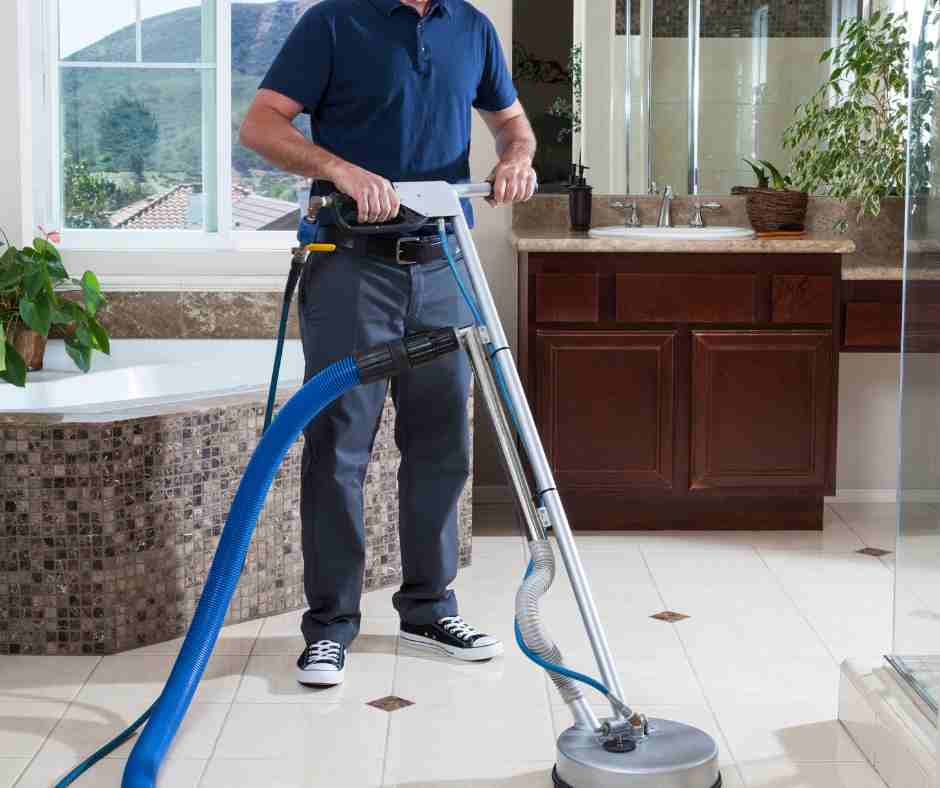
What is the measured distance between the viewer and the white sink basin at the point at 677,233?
3824mm

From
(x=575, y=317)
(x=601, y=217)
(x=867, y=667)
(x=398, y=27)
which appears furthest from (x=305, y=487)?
(x=601, y=217)

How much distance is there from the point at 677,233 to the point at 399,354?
1964 mm

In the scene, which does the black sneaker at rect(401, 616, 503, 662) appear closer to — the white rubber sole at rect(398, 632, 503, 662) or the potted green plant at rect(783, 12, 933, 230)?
the white rubber sole at rect(398, 632, 503, 662)

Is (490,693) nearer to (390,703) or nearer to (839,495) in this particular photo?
(390,703)

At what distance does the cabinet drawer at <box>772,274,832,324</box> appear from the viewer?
3.83 meters

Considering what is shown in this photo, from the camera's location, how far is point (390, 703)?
259 centimetres

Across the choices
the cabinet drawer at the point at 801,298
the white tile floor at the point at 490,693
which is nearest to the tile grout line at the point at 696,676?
the white tile floor at the point at 490,693

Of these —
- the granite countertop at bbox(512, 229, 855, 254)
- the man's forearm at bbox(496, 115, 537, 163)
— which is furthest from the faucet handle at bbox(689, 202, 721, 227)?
the man's forearm at bbox(496, 115, 537, 163)

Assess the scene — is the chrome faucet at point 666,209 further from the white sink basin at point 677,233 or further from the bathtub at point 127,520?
the bathtub at point 127,520

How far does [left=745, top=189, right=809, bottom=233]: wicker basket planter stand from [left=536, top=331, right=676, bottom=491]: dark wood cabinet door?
551mm

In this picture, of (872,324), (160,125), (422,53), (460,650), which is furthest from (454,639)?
(160,125)

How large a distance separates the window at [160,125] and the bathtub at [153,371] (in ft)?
1.53

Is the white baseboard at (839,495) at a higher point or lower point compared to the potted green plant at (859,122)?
lower

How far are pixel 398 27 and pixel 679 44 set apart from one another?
1.74 metres
